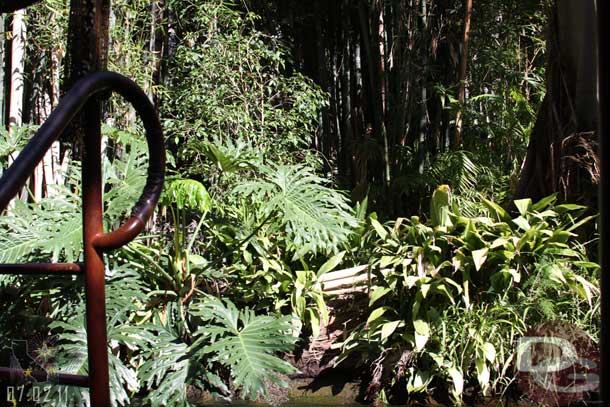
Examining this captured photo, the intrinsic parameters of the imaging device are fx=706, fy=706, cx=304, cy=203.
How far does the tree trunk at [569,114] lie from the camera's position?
3.80m

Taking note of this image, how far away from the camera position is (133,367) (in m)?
3.55

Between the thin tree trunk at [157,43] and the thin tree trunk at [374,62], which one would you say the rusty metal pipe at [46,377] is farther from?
the thin tree trunk at [374,62]

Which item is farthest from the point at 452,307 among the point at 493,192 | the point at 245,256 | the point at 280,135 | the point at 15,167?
the point at 15,167

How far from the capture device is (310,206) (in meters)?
Answer: 3.59

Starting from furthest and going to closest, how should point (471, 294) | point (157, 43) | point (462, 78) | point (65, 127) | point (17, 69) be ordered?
point (157, 43) < point (462, 78) < point (17, 69) < point (471, 294) < point (65, 127)

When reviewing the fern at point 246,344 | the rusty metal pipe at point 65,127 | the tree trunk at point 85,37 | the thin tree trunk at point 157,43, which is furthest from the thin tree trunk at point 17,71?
the rusty metal pipe at point 65,127

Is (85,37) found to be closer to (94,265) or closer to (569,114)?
(94,265)

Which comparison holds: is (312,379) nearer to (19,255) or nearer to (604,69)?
(19,255)

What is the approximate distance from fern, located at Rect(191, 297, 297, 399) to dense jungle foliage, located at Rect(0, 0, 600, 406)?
0.01 meters

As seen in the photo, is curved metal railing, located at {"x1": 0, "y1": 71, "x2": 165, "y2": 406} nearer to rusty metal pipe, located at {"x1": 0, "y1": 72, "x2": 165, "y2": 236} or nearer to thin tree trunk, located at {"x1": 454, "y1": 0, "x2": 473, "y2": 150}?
rusty metal pipe, located at {"x1": 0, "y1": 72, "x2": 165, "y2": 236}

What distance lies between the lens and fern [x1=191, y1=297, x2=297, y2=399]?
2.83 metres

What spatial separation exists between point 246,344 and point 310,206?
2.79ft

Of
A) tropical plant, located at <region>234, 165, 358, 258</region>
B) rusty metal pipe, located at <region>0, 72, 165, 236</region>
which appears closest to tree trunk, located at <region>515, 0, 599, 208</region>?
tropical plant, located at <region>234, 165, 358, 258</region>

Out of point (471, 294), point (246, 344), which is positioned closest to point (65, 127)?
point (246, 344)
